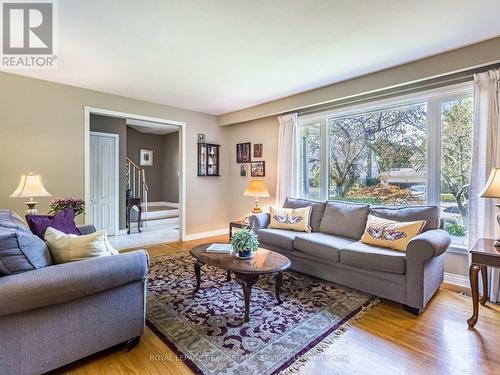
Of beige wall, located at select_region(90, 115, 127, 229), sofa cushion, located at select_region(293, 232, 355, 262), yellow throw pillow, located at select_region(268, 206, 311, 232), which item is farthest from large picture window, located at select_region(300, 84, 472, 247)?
beige wall, located at select_region(90, 115, 127, 229)

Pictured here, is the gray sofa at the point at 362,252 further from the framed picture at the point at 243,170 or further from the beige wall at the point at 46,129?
the beige wall at the point at 46,129

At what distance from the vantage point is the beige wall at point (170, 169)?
8.71m

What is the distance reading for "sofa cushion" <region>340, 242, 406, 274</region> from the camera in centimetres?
246

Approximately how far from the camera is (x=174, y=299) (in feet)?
8.66

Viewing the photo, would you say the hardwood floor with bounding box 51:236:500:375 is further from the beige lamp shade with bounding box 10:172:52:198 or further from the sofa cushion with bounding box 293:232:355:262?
the beige lamp shade with bounding box 10:172:52:198

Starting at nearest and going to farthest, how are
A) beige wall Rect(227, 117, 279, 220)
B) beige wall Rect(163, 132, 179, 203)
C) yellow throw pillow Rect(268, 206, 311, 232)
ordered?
1. yellow throw pillow Rect(268, 206, 311, 232)
2. beige wall Rect(227, 117, 279, 220)
3. beige wall Rect(163, 132, 179, 203)

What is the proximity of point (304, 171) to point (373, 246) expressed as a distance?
6.46 feet

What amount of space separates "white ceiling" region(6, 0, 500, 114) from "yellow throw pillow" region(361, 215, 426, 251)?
1.79 meters

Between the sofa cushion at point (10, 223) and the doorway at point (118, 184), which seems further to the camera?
the doorway at point (118, 184)

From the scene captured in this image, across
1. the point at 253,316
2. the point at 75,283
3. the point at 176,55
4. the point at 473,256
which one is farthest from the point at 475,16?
the point at 75,283

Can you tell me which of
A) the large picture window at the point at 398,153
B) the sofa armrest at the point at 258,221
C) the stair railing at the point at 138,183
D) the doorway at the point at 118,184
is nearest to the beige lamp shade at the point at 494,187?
the large picture window at the point at 398,153

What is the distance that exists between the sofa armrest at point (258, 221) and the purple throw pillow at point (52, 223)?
214 cm

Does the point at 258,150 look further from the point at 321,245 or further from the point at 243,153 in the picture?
the point at 321,245

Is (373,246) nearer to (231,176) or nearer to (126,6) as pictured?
(126,6)
